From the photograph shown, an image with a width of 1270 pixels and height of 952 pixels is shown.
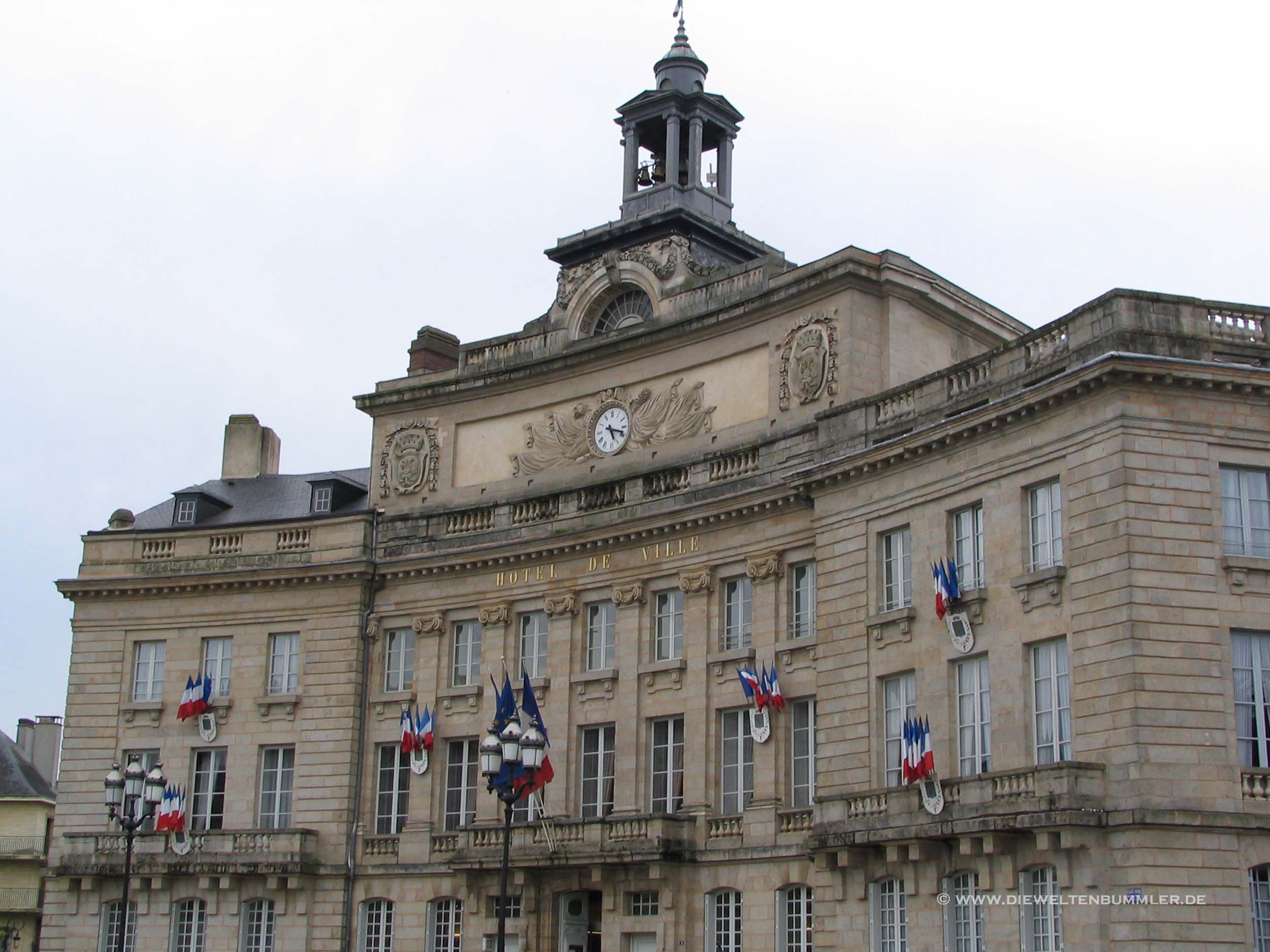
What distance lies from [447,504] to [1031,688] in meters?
20.4

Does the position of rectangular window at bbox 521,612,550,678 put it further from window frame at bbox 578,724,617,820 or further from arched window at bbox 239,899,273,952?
arched window at bbox 239,899,273,952

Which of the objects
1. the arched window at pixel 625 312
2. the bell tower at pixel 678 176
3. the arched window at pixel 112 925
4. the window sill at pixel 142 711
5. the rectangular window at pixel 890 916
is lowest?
the arched window at pixel 112 925

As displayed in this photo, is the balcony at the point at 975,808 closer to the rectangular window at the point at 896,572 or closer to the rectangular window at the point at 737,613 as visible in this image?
the rectangular window at the point at 896,572

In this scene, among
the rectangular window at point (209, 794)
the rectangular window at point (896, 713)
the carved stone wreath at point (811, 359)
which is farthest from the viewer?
the rectangular window at point (209, 794)

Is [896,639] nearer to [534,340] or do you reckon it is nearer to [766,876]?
[766,876]

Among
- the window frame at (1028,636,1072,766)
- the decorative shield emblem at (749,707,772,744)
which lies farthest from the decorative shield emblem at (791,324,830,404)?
the window frame at (1028,636,1072,766)

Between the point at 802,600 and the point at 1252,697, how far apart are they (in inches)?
443

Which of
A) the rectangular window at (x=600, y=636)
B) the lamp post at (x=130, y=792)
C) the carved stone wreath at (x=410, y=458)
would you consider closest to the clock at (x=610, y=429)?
the rectangular window at (x=600, y=636)

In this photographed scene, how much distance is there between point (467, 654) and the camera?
44.9m

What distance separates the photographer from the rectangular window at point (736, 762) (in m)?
38.3

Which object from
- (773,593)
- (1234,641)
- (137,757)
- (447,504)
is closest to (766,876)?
(773,593)

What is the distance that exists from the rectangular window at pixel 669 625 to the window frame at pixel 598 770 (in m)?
2.20

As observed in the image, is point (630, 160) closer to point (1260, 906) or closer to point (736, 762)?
point (736, 762)

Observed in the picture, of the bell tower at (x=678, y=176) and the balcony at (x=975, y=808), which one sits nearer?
the balcony at (x=975, y=808)
